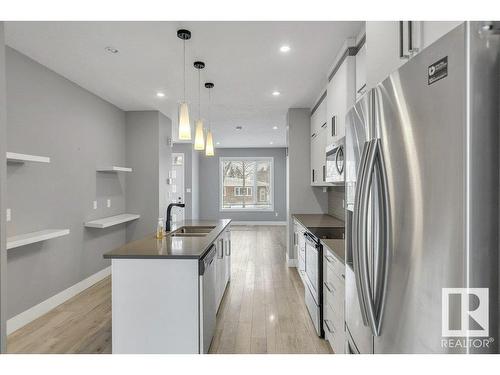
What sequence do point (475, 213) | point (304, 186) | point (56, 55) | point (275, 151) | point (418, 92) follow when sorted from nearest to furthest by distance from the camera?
1. point (475, 213)
2. point (418, 92)
3. point (56, 55)
4. point (304, 186)
5. point (275, 151)

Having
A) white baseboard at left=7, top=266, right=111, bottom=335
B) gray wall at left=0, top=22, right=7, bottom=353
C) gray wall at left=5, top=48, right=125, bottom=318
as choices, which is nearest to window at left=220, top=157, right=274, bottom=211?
gray wall at left=5, top=48, right=125, bottom=318

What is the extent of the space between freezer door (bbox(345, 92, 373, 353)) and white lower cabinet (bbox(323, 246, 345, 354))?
0.41 m

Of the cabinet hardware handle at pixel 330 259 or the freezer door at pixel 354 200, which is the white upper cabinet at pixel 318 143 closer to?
the cabinet hardware handle at pixel 330 259

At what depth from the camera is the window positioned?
1021cm

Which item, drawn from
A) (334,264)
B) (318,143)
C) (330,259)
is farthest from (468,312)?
(318,143)

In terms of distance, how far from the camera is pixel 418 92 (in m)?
0.86

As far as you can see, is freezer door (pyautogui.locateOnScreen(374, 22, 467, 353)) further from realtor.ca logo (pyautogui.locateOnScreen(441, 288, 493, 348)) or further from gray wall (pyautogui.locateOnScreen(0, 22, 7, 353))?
gray wall (pyautogui.locateOnScreen(0, 22, 7, 353))

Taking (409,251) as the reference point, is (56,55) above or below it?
above

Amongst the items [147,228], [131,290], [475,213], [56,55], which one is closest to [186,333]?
[131,290]

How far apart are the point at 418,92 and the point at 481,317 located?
64cm

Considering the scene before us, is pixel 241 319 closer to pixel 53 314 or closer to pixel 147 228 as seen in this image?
pixel 53 314

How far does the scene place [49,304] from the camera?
10.6 ft

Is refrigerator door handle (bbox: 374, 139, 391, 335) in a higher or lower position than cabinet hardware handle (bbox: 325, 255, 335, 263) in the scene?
higher

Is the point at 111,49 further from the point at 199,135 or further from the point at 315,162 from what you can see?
the point at 315,162
